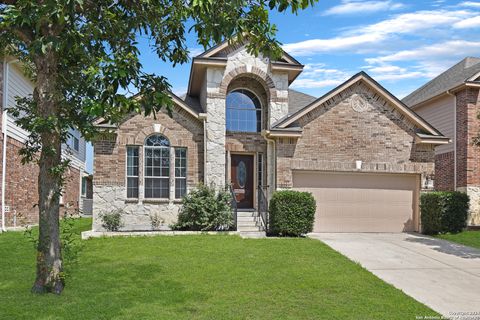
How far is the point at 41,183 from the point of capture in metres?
6.70

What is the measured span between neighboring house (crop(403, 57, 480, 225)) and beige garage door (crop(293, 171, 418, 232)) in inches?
115

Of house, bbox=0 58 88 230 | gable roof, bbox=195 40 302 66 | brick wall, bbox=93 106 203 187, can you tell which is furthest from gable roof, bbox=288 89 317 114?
house, bbox=0 58 88 230

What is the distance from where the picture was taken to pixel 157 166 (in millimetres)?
15164

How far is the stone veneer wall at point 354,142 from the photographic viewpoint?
14.7 m

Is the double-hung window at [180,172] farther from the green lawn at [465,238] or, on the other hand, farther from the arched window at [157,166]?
the green lawn at [465,238]

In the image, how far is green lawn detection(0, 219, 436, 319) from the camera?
599 centimetres

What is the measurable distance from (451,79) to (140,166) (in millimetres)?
13655

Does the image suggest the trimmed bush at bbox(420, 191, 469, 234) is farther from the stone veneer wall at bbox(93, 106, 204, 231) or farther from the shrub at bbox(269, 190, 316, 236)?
the stone veneer wall at bbox(93, 106, 204, 231)

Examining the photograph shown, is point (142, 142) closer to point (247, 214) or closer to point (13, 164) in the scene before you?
point (247, 214)

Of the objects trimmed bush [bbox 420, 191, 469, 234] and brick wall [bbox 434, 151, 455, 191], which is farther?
brick wall [bbox 434, 151, 455, 191]

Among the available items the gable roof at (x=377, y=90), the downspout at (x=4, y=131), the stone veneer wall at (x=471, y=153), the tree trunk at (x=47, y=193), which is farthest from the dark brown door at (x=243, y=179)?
the tree trunk at (x=47, y=193)

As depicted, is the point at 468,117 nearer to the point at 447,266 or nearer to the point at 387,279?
the point at 447,266

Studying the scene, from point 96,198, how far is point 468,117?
1406 centimetres

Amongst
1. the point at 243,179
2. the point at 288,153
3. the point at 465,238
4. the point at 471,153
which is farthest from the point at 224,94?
the point at 471,153
